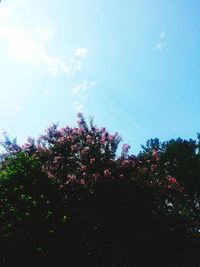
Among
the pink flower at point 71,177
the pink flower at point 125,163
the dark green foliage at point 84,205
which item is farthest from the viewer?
the pink flower at point 125,163

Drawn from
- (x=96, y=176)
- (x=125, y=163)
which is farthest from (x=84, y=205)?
(x=125, y=163)

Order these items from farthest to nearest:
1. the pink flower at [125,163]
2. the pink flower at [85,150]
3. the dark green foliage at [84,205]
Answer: the pink flower at [85,150]
the pink flower at [125,163]
the dark green foliage at [84,205]

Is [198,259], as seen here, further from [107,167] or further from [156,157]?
[107,167]

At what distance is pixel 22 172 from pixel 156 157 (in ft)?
23.3

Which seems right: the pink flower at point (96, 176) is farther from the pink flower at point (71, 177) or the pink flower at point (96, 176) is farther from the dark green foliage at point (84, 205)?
the pink flower at point (71, 177)

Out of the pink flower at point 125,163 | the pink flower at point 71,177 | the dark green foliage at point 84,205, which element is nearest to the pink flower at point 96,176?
the dark green foliage at point 84,205

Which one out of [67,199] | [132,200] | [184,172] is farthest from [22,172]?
[184,172]

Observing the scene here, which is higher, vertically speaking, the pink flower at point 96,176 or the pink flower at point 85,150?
the pink flower at point 85,150

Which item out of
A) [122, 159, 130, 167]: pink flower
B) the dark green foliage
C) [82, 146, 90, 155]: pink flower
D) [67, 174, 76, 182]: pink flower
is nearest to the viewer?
the dark green foliage

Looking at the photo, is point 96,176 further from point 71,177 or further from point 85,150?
point 85,150

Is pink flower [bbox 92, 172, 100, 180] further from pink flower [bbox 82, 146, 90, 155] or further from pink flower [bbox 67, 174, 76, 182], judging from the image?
pink flower [bbox 82, 146, 90, 155]

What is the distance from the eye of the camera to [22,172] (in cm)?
1282

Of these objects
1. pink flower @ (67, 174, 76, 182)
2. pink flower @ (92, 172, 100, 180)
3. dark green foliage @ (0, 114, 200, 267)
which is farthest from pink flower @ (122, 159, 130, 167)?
pink flower @ (67, 174, 76, 182)

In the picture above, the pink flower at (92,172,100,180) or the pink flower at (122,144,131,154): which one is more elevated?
the pink flower at (122,144,131,154)
